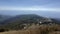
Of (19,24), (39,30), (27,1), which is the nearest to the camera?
(39,30)

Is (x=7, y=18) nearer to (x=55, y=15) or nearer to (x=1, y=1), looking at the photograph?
(x=1, y=1)

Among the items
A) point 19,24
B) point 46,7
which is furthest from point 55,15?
point 19,24

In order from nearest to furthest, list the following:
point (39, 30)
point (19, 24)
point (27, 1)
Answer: point (39, 30), point (19, 24), point (27, 1)

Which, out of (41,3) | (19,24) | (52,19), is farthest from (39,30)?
(41,3)

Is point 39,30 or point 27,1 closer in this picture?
point 39,30

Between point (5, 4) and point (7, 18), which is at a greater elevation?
point (5, 4)

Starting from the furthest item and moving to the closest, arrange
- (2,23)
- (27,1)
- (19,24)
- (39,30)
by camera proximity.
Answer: (27,1) → (2,23) → (19,24) → (39,30)

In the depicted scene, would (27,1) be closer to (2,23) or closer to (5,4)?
(5,4)

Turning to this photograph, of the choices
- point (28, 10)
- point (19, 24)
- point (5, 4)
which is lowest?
point (19, 24)

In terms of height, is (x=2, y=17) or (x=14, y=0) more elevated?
(x=14, y=0)
